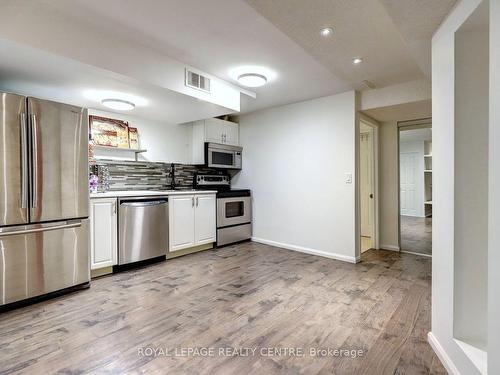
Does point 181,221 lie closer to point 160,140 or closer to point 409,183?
point 160,140

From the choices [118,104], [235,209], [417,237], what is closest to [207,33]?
[118,104]

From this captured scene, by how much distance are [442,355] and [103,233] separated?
10.4ft

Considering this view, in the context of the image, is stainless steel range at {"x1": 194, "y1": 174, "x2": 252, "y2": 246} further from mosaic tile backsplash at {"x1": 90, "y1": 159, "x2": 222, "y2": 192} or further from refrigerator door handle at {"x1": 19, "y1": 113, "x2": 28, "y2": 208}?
refrigerator door handle at {"x1": 19, "y1": 113, "x2": 28, "y2": 208}

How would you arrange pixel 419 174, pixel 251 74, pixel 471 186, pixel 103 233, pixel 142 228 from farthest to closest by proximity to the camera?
pixel 419 174 < pixel 142 228 < pixel 103 233 < pixel 251 74 < pixel 471 186

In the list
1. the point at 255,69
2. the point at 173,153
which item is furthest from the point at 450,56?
the point at 173,153

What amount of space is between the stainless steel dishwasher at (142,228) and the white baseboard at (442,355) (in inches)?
117

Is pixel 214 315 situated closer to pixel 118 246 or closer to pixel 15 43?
pixel 118 246

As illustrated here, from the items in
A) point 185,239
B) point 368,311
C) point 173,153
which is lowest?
point 368,311

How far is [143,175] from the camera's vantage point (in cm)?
411

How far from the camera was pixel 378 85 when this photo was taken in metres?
3.33

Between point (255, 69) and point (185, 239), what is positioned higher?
point (255, 69)

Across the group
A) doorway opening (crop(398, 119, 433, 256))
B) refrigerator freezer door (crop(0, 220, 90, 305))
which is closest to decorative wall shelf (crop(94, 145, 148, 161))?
refrigerator freezer door (crop(0, 220, 90, 305))

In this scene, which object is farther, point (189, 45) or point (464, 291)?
point (189, 45)

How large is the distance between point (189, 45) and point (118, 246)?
7.64 ft
